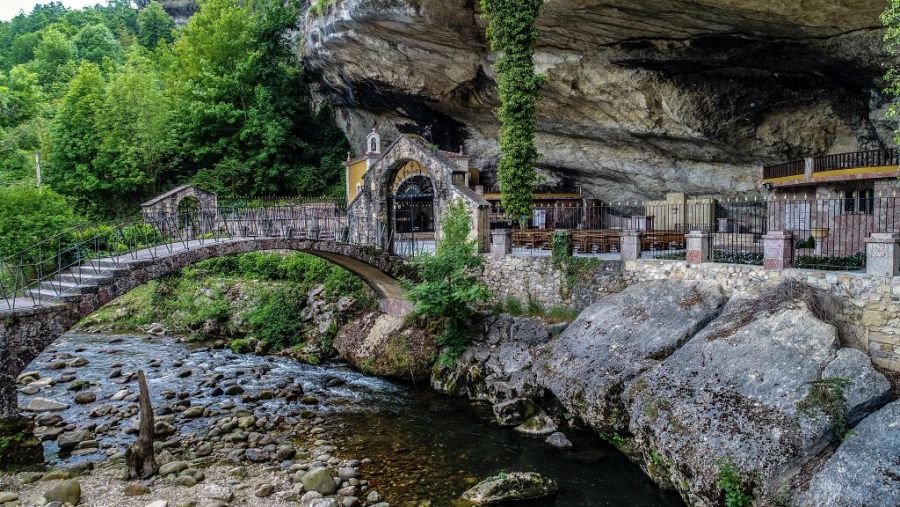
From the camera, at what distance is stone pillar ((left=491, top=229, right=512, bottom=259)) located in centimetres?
1778

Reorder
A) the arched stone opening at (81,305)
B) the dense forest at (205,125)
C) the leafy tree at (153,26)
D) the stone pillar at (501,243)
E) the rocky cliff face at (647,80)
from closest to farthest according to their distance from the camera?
the arched stone opening at (81,305) → the rocky cliff face at (647,80) → the stone pillar at (501,243) → the dense forest at (205,125) → the leafy tree at (153,26)

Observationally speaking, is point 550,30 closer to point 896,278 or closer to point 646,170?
point 646,170

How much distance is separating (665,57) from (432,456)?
15.3 m

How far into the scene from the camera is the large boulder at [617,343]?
12031 mm

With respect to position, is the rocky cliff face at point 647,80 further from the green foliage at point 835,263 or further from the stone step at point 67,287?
the stone step at point 67,287

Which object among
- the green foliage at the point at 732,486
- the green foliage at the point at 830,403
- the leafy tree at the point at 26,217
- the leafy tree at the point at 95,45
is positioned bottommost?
the green foliage at the point at 732,486

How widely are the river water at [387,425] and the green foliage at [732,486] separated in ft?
4.12

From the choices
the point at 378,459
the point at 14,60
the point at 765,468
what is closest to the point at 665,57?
the point at 765,468

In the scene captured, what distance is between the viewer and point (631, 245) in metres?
15.6

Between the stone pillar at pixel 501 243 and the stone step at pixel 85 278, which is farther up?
the stone pillar at pixel 501 243

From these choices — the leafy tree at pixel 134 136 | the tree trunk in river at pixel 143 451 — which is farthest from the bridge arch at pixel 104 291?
the leafy tree at pixel 134 136

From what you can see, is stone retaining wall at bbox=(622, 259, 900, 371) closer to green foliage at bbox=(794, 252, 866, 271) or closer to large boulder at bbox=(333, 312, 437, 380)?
green foliage at bbox=(794, 252, 866, 271)

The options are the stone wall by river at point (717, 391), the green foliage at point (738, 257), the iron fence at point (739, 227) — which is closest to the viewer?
the stone wall by river at point (717, 391)

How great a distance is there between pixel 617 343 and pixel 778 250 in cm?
408
